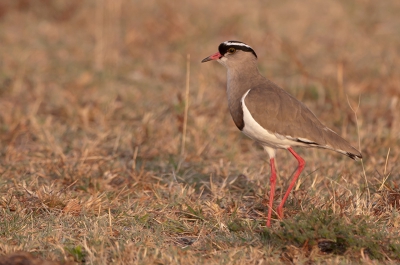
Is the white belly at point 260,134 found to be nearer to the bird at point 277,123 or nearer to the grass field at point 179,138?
the bird at point 277,123

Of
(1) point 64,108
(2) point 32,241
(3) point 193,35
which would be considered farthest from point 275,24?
(2) point 32,241

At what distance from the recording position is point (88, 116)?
24.1 feet

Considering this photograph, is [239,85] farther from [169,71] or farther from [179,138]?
[169,71]

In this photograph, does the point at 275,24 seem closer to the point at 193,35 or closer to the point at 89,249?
the point at 193,35

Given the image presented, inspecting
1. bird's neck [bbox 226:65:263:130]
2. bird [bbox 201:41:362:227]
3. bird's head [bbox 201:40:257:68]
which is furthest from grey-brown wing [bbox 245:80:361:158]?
bird's head [bbox 201:40:257:68]

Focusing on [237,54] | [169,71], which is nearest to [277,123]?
[237,54]

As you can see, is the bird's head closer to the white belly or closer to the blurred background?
the white belly

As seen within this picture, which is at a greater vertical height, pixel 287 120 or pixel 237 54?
pixel 237 54

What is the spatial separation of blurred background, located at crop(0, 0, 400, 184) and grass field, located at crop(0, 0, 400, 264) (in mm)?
30

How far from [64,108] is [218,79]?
7.42 ft

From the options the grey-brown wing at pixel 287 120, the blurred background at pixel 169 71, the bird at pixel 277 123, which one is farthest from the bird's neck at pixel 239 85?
the blurred background at pixel 169 71

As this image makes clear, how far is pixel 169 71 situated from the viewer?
31.3ft

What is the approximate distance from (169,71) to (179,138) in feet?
9.77

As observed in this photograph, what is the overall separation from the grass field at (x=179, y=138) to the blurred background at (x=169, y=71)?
0.03 meters
